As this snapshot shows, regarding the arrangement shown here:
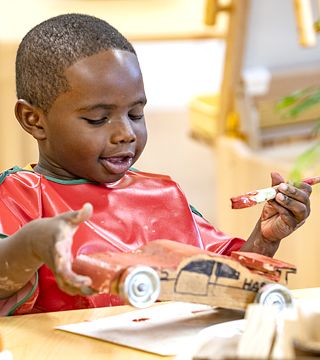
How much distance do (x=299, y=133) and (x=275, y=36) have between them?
391 mm

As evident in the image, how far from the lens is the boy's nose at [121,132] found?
1528 mm

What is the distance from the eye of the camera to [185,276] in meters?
1.22

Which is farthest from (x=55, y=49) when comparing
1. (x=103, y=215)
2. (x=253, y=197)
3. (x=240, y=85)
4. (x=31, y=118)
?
(x=240, y=85)

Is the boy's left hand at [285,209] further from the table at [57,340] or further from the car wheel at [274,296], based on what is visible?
the car wheel at [274,296]

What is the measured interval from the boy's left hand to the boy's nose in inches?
9.4

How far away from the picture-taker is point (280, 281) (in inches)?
52.3

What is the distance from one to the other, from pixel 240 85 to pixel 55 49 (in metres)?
2.15

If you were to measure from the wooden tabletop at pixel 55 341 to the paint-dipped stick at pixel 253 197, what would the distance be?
0.23m

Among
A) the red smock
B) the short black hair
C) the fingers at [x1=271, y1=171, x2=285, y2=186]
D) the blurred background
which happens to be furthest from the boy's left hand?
the blurred background

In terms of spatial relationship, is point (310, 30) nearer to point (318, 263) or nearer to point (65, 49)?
point (318, 263)

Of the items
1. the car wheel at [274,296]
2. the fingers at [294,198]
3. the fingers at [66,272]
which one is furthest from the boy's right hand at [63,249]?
the fingers at [294,198]

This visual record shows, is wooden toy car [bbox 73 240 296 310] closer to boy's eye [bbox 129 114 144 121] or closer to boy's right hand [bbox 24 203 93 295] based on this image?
boy's right hand [bbox 24 203 93 295]

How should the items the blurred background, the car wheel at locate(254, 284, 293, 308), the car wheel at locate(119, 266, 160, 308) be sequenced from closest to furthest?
the car wheel at locate(119, 266, 160, 308) → the car wheel at locate(254, 284, 293, 308) → the blurred background

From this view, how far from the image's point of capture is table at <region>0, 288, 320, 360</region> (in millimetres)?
1236
